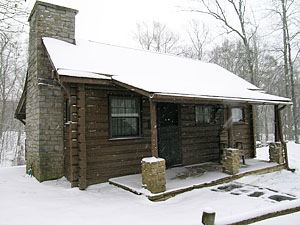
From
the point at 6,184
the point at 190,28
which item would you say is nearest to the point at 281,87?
the point at 190,28

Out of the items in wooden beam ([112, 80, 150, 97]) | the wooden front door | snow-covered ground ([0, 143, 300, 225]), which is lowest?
snow-covered ground ([0, 143, 300, 225])

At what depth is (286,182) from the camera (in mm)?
7371

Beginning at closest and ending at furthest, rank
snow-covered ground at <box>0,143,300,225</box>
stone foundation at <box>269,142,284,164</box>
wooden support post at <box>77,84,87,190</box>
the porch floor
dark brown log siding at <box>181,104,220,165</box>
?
1. snow-covered ground at <box>0,143,300,225</box>
2. the porch floor
3. wooden support post at <box>77,84,87,190</box>
4. dark brown log siding at <box>181,104,220,165</box>
5. stone foundation at <box>269,142,284,164</box>

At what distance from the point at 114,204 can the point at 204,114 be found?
591 cm

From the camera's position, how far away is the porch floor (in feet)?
19.0

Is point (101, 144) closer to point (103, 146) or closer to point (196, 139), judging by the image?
point (103, 146)

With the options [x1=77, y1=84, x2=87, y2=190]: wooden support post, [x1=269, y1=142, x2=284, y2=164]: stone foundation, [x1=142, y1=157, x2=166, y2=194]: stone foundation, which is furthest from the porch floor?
[x1=77, y1=84, x2=87, y2=190]: wooden support post

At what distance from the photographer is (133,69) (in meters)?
7.80

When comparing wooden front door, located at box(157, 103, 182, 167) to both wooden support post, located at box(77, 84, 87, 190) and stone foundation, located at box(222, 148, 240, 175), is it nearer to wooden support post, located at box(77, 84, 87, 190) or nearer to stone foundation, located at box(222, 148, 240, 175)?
stone foundation, located at box(222, 148, 240, 175)

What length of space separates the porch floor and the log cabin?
2.09ft

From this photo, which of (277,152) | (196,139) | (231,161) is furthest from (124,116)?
(277,152)

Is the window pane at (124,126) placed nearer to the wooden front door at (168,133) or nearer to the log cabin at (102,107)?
the log cabin at (102,107)

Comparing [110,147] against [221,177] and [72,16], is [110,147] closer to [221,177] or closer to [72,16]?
[221,177]

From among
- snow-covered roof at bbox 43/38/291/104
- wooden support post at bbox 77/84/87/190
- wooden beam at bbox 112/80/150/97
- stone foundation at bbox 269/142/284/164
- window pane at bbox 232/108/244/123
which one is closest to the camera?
wooden beam at bbox 112/80/150/97
